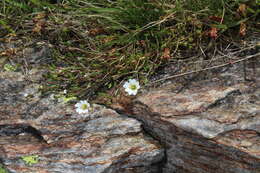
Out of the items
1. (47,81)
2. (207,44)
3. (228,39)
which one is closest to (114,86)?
(47,81)

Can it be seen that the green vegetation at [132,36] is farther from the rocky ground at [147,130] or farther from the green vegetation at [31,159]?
the green vegetation at [31,159]

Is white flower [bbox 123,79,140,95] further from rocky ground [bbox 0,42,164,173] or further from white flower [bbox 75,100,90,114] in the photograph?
white flower [bbox 75,100,90,114]

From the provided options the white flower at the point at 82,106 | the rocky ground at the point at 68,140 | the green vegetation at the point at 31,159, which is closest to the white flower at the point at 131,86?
the rocky ground at the point at 68,140

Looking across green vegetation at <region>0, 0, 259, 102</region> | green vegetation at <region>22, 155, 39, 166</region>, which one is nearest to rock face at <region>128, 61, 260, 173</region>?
green vegetation at <region>0, 0, 259, 102</region>

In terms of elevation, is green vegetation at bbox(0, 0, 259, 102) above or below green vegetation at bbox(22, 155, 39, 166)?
above

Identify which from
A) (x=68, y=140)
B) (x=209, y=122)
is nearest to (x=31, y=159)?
(x=68, y=140)

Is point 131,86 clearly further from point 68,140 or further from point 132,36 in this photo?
point 68,140
